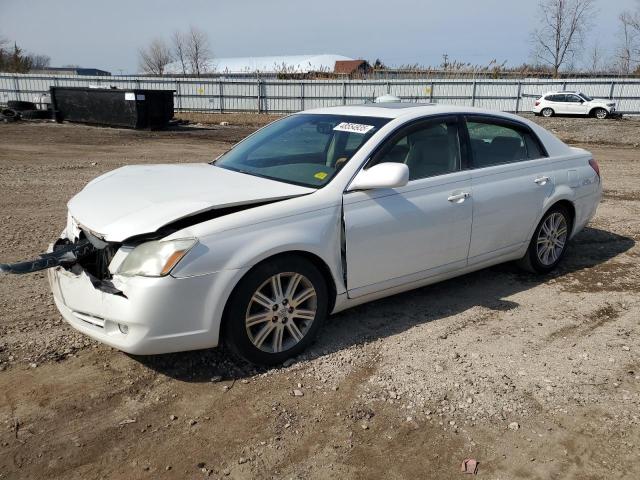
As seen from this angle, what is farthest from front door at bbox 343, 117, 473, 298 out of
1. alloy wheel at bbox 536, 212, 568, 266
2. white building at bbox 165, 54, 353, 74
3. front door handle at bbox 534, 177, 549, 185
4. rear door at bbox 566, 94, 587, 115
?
white building at bbox 165, 54, 353, 74

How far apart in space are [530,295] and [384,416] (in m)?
2.45

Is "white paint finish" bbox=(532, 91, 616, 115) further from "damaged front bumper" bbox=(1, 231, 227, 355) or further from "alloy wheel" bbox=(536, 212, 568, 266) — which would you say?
"damaged front bumper" bbox=(1, 231, 227, 355)

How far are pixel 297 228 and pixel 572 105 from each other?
98.5 ft

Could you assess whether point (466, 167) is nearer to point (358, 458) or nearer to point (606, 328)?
point (606, 328)

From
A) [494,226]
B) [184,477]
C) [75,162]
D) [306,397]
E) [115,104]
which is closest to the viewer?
[184,477]

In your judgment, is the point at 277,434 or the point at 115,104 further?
the point at 115,104

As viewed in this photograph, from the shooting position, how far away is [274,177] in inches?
162

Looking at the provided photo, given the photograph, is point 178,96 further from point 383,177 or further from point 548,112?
point 383,177

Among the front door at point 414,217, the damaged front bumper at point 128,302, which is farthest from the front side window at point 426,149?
the damaged front bumper at point 128,302

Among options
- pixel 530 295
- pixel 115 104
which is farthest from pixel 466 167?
pixel 115 104

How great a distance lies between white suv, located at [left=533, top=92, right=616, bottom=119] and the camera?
29.0m

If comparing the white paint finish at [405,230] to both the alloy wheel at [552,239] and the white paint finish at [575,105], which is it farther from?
the white paint finish at [575,105]

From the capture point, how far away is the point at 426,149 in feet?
14.4

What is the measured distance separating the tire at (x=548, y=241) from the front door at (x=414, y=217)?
1.09 m
